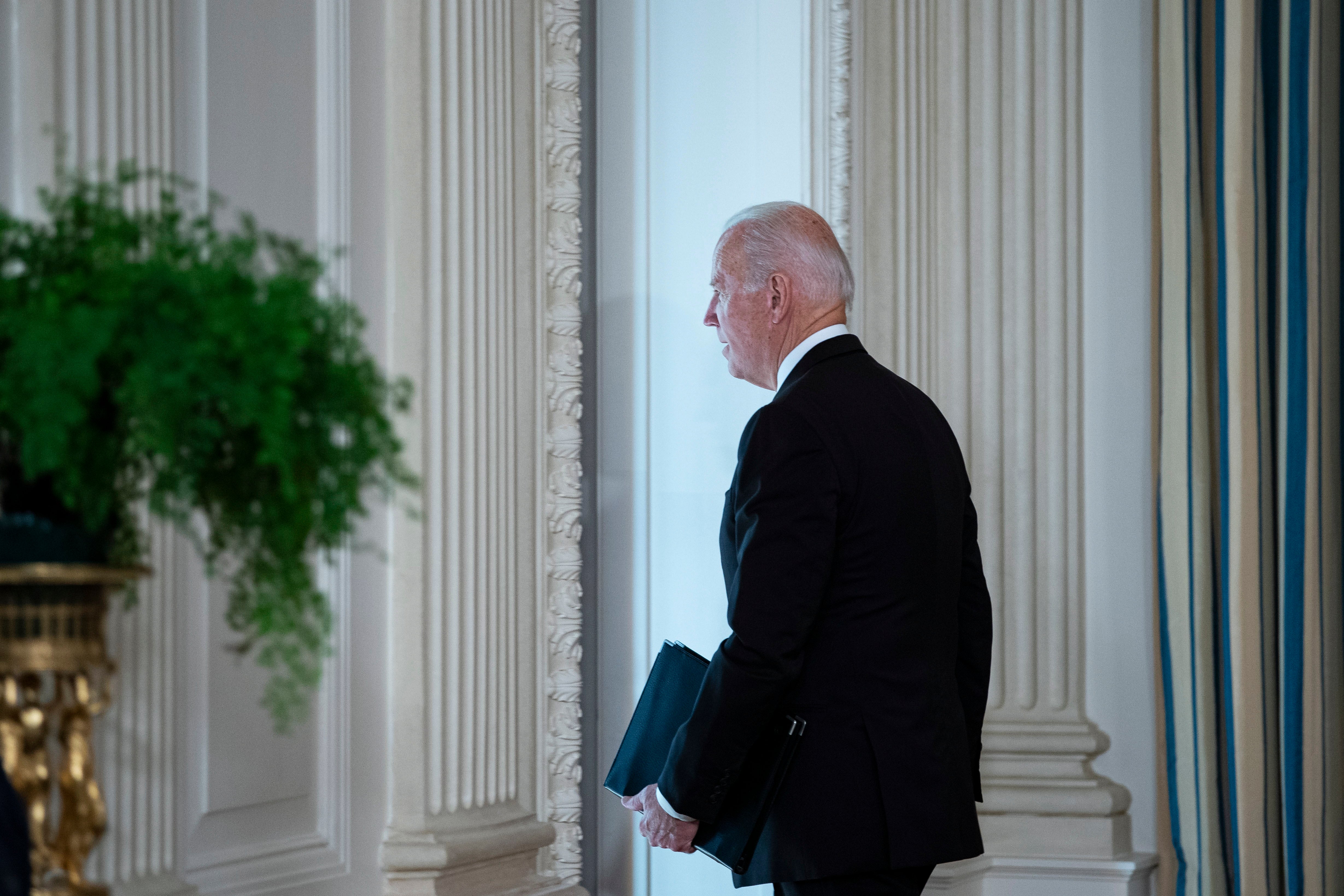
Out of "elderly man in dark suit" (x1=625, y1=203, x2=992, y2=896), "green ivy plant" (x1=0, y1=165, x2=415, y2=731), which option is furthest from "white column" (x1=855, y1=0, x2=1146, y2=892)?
"green ivy plant" (x1=0, y1=165, x2=415, y2=731)

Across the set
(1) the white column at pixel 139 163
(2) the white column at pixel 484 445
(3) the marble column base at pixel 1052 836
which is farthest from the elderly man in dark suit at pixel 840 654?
(3) the marble column base at pixel 1052 836

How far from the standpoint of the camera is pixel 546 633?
2359 mm

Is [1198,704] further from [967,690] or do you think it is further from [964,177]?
[964,177]

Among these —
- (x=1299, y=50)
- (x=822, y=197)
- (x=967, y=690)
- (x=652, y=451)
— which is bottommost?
(x=967, y=690)

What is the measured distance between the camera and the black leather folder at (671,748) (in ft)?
6.15

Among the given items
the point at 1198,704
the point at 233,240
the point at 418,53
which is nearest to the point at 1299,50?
the point at 1198,704

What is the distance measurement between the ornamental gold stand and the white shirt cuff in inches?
36.8

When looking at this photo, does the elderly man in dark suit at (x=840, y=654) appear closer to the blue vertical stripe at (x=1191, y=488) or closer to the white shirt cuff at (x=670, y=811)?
the white shirt cuff at (x=670, y=811)

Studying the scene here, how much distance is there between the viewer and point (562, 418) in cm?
243

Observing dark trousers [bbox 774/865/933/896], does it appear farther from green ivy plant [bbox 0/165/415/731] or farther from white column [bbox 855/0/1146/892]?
white column [bbox 855/0/1146/892]

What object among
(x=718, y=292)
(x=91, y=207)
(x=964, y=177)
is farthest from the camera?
(x=964, y=177)

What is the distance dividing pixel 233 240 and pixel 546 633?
53.6 inches

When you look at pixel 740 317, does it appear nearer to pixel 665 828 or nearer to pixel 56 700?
pixel 665 828

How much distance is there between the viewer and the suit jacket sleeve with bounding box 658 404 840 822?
5.97ft
